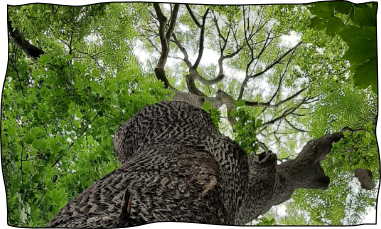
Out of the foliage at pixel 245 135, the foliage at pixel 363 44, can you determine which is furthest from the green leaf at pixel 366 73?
the foliage at pixel 245 135

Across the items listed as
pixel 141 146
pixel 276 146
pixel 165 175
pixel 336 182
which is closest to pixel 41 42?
pixel 141 146

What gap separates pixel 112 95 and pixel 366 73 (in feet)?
10.3

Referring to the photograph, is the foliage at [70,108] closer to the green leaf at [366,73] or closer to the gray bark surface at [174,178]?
the gray bark surface at [174,178]

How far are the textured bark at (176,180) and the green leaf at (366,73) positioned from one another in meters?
0.86

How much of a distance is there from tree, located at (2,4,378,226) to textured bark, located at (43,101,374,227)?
11 cm

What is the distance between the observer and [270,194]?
315 cm

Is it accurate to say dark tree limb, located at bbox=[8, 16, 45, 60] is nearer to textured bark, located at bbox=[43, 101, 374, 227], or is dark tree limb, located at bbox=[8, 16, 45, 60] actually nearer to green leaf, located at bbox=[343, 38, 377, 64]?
textured bark, located at bbox=[43, 101, 374, 227]

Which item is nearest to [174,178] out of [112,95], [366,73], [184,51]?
[366,73]

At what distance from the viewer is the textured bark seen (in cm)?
137

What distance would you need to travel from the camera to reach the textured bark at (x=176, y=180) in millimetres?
1368

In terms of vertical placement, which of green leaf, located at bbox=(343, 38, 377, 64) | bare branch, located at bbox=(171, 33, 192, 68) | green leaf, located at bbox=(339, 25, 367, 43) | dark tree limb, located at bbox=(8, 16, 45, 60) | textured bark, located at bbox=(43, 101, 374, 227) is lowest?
textured bark, located at bbox=(43, 101, 374, 227)

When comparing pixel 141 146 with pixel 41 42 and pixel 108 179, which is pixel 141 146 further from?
pixel 41 42

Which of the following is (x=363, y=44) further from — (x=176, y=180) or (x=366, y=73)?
(x=176, y=180)

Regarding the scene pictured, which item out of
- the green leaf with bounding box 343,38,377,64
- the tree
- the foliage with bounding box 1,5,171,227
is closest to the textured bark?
the tree
